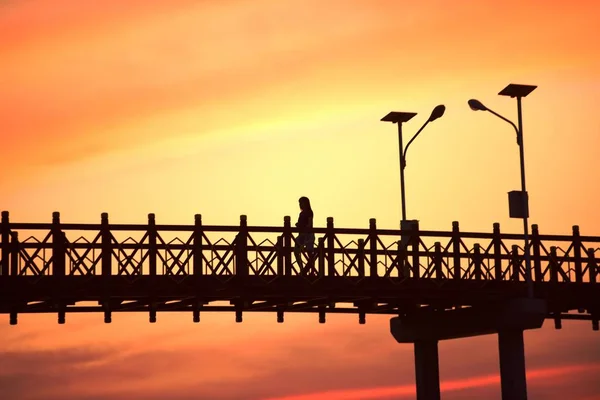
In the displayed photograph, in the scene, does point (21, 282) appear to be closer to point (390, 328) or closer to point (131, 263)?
point (131, 263)

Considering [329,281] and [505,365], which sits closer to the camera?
[329,281]

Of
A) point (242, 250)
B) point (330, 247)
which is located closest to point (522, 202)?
point (330, 247)

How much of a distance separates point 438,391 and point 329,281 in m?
9.59

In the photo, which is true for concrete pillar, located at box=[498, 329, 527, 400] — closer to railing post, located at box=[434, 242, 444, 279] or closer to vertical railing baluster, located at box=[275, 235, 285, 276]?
railing post, located at box=[434, 242, 444, 279]

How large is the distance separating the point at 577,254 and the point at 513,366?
4.93 metres

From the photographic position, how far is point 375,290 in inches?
1756

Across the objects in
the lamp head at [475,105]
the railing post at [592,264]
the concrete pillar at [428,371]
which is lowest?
the concrete pillar at [428,371]

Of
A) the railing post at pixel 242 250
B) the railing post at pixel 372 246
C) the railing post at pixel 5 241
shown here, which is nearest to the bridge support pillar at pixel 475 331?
the railing post at pixel 372 246

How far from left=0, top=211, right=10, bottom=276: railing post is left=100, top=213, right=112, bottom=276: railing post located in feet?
8.68

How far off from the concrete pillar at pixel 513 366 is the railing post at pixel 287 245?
28.8 ft

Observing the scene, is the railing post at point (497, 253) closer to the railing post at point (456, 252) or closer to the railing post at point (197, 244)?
the railing post at point (456, 252)

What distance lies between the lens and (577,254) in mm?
49312

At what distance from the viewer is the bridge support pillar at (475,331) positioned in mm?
46969

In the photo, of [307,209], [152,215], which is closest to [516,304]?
[307,209]
